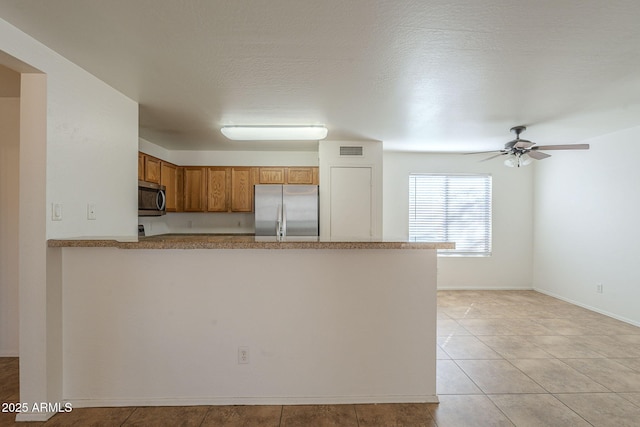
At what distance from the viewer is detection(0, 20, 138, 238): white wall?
213 centimetres

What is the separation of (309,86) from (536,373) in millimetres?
3173

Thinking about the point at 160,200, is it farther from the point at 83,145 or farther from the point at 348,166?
the point at 348,166

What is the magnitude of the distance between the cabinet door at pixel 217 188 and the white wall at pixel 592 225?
18.0ft

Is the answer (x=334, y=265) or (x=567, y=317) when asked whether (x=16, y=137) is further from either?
(x=567, y=317)

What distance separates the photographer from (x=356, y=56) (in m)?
2.19

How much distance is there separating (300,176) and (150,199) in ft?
7.24

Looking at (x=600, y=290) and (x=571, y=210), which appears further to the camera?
(x=571, y=210)

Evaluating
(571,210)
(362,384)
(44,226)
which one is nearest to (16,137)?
(44,226)

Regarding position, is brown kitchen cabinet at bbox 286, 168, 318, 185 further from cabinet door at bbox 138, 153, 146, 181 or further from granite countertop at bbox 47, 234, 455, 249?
granite countertop at bbox 47, 234, 455, 249

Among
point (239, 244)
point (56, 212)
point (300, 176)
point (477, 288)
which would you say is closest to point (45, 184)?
point (56, 212)

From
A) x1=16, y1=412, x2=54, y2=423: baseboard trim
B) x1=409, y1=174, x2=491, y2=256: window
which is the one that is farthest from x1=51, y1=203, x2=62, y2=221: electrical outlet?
x1=409, y1=174, x2=491, y2=256: window

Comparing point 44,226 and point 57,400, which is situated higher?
point 44,226

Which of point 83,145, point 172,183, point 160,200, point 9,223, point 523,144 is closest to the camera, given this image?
point 83,145

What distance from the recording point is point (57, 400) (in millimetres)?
2229
